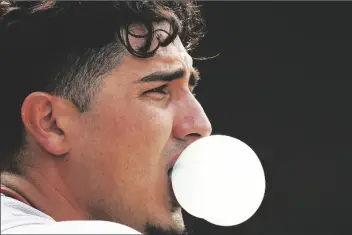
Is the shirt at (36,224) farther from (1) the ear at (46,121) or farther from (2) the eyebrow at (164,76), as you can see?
(2) the eyebrow at (164,76)

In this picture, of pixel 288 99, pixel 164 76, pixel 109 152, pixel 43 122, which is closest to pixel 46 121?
pixel 43 122

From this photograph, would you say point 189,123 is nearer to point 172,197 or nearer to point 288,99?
point 172,197

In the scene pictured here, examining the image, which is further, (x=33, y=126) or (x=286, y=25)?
(x=286, y=25)

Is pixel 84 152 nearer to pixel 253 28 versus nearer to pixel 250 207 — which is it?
pixel 250 207

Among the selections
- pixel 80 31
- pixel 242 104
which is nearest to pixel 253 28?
pixel 242 104

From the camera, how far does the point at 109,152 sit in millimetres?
1194

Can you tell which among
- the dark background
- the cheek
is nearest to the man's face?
the cheek

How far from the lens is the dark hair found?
1221 mm

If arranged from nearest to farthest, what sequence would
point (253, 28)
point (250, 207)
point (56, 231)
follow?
1. point (56, 231)
2. point (250, 207)
3. point (253, 28)

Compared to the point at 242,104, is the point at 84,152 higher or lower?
higher

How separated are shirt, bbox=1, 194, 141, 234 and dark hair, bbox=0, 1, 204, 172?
0.69 feet

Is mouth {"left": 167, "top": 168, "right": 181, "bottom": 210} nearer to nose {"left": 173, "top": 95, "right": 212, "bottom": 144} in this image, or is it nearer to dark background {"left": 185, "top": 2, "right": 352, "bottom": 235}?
nose {"left": 173, "top": 95, "right": 212, "bottom": 144}

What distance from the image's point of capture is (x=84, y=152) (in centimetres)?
120

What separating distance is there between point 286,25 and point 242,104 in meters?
0.36
